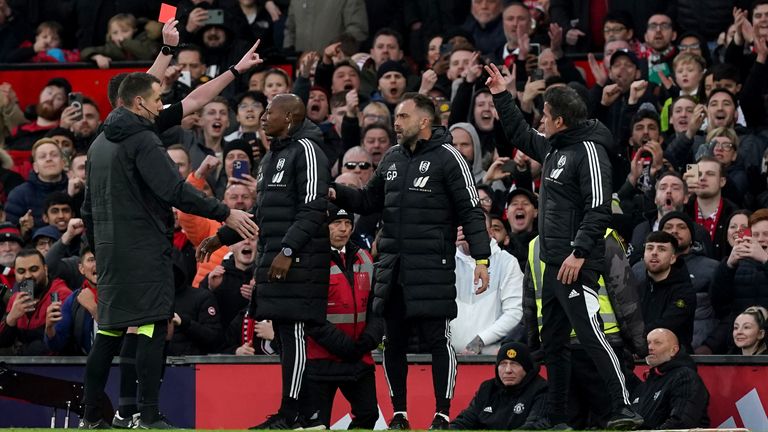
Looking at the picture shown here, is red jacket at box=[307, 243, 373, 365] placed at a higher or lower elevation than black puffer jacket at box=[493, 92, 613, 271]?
lower

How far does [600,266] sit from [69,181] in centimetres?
683

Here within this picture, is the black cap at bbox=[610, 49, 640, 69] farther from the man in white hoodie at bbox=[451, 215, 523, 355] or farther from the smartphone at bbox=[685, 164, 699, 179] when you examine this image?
the man in white hoodie at bbox=[451, 215, 523, 355]

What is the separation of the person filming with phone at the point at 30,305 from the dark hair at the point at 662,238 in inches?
186

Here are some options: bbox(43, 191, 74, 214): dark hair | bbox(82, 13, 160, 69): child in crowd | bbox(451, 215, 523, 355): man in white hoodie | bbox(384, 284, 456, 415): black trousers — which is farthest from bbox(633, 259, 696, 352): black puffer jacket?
bbox(82, 13, 160, 69): child in crowd

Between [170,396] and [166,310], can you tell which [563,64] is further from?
[166,310]

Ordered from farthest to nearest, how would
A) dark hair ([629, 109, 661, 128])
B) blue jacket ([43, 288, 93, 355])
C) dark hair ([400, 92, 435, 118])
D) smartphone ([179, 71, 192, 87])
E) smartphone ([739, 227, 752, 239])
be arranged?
smartphone ([179, 71, 192, 87])
dark hair ([629, 109, 661, 128])
blue jacket ([43, 288, 93, 355])
smartphone ([739, 227, 752, 239])
dark hair ([400, 92, 435, 118])

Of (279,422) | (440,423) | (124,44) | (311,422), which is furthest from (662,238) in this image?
(124,44)

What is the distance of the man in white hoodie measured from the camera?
1280 cm

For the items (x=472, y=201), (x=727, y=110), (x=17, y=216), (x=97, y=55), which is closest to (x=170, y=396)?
(x=472, y=201)

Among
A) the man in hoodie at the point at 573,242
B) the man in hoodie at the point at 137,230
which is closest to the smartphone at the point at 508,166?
the man in hoodie at the point at 573,242

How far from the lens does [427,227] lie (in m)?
10.9

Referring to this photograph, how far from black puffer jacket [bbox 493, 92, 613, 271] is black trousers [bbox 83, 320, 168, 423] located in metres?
2.56

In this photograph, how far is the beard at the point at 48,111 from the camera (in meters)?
18.1

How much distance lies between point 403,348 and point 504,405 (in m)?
1.18
